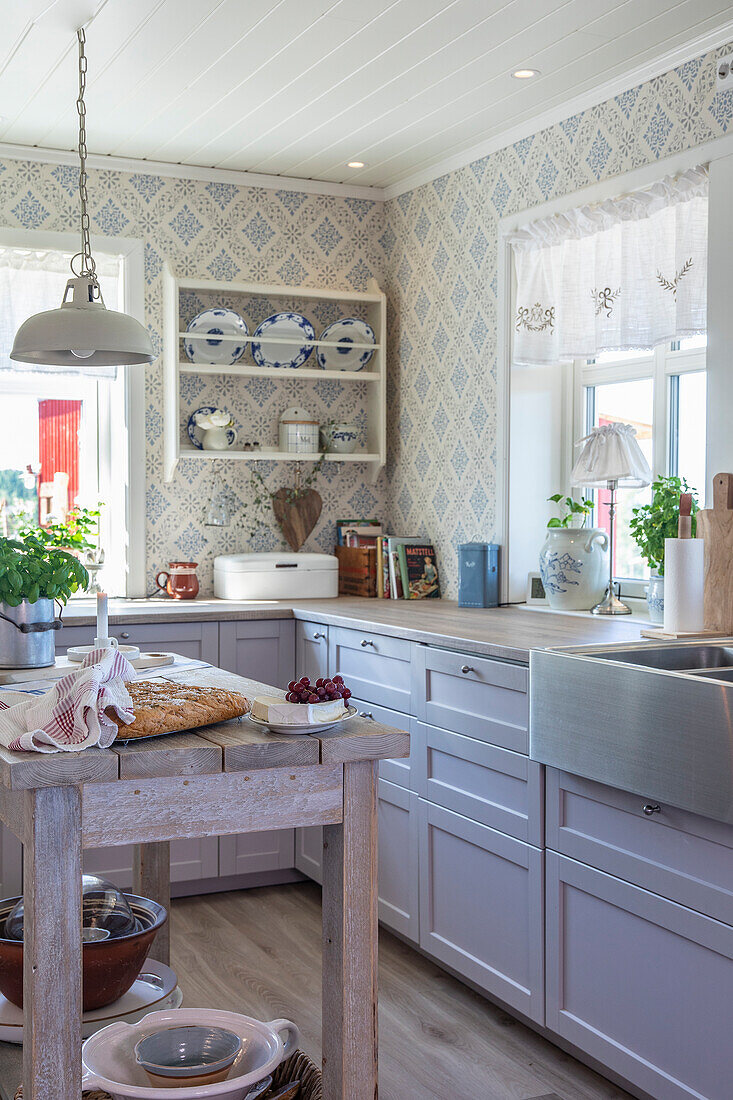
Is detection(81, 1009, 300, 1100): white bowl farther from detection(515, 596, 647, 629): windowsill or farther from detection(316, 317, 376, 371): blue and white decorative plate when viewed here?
detection(316, 317, 376, 371): blue and white decorative plate

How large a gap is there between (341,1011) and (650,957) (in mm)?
790

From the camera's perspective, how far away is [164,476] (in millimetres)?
4285

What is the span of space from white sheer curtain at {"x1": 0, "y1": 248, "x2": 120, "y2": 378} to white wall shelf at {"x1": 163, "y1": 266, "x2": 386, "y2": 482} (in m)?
0.26

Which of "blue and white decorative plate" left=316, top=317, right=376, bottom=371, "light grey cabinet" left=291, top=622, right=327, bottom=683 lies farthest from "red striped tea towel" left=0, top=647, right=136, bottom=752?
"blue and white decorative plate" left=316, top=317, right=376, bottom=371

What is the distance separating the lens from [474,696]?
2805 mm

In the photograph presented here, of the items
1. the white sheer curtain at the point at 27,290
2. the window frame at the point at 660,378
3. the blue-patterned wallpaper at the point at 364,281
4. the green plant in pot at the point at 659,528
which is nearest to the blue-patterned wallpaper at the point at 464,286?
the blue-patterned wallpaper at the point at 364,281

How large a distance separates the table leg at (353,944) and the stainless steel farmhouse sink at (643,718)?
62 centimetres

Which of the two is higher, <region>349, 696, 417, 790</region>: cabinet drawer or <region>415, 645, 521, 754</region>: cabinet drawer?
<region>415, 645, 521, 754</region>: cabinet drawer

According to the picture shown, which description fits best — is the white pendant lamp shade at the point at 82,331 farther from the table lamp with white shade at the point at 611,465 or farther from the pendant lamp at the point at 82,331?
the table lamp with white shade at the point at 611,465

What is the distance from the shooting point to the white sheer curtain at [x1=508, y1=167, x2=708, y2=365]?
9.85 feet

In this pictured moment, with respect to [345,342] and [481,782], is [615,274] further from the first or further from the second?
[481,782]

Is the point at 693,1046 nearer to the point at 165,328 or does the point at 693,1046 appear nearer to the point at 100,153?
the point at 165,328

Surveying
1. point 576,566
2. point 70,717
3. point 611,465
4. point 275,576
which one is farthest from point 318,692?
point 275,576

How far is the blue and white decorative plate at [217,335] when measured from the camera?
4.20 meters
